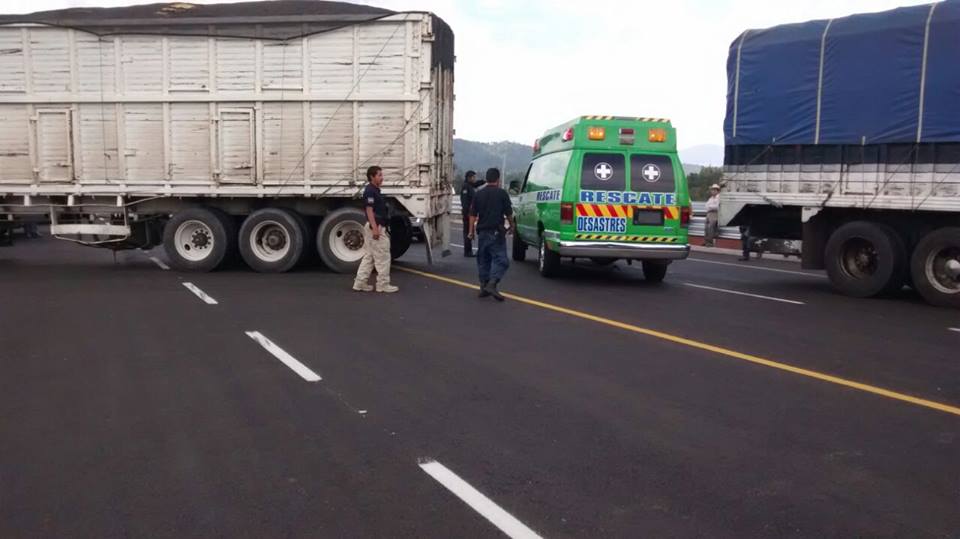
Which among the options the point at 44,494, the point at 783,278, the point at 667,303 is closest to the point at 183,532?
the point at 44,494

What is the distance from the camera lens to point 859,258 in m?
12.1

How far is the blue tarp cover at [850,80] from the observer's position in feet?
36.0

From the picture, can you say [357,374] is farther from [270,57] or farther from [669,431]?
[270,57]

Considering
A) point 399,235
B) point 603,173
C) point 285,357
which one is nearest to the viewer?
point 285,357

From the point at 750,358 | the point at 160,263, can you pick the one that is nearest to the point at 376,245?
the point at 750,358

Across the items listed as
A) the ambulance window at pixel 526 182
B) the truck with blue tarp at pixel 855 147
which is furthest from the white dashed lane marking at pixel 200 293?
the truck with blue tarp at pixel 855 147

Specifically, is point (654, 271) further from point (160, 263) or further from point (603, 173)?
point (160, 263)

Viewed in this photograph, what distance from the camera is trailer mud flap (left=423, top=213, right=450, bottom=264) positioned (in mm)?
13773

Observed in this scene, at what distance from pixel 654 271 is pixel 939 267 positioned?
405 centimetres

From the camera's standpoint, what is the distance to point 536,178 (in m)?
14.8

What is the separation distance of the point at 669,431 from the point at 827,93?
28.3 ft

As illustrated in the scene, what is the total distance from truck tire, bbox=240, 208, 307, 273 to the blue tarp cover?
23.6 ft

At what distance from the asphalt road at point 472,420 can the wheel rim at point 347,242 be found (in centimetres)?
342

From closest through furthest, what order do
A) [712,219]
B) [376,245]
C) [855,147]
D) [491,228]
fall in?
[491,228]
[376,245]
[855,147]
[712,219]
